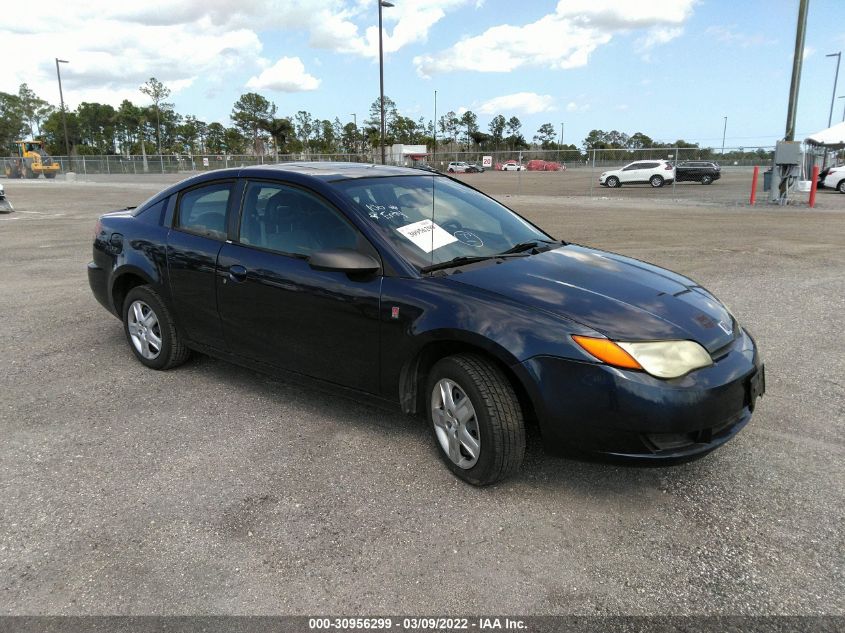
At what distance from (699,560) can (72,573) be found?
2.56 meters

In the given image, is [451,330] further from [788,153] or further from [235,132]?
[235,132]

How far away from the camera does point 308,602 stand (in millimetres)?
2379

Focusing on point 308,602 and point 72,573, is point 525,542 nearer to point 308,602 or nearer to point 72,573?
point 308,602

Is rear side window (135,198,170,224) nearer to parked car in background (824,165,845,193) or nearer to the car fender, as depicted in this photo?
the car fender

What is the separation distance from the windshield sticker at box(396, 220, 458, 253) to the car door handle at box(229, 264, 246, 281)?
1071 millimetres

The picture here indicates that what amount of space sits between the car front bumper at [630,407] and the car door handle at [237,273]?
194 centimetres

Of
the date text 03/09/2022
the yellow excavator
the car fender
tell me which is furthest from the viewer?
the yellow excavator

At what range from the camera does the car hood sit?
2.86 m

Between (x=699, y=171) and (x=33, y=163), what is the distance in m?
46.5

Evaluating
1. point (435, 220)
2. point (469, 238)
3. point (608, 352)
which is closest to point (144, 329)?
point (435, 220)

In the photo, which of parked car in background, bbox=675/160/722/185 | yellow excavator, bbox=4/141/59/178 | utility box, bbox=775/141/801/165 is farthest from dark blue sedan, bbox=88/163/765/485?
yellow excavator, bbox=4/141/59/178

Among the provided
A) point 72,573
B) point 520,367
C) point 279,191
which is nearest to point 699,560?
point 520,367

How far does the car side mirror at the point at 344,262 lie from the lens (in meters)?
3.23

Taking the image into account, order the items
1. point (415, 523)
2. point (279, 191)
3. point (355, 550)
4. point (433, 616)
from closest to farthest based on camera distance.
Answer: point (433, 616)
point (355, 550)
point (415, 523)
point (279, 191)
